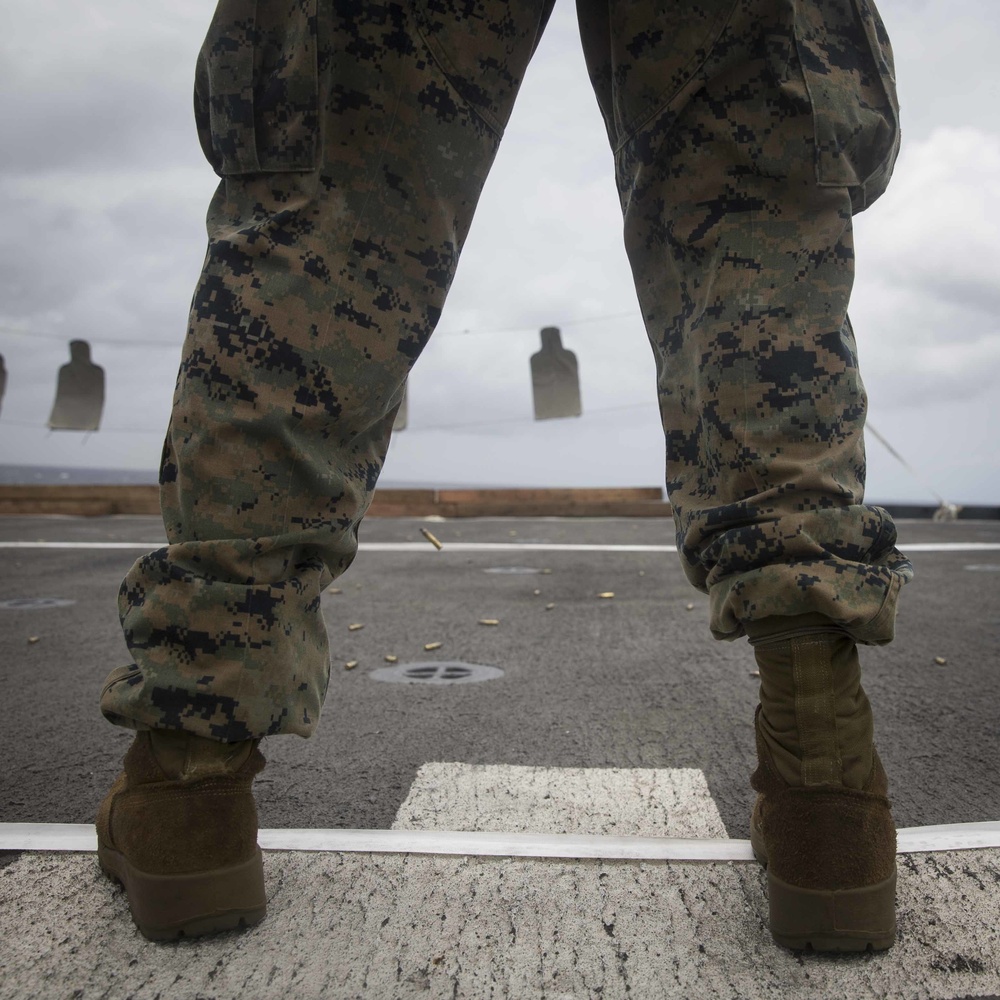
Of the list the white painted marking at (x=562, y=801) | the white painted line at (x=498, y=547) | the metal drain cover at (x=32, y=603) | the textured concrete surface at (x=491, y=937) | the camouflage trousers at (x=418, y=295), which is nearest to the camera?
the textured concrete surface at (x=491, y=937)

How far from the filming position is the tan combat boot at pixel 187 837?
0.86 meters

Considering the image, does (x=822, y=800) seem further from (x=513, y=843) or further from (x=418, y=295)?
(x=418, y=295)

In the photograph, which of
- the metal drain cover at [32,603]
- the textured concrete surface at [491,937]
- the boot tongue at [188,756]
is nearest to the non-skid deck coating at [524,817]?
the textured concrete surface at [491,937]

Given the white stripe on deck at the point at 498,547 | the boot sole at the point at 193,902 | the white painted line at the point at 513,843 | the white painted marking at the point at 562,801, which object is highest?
the boot sole at the point at 193,902

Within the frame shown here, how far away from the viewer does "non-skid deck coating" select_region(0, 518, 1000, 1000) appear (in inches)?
31.4

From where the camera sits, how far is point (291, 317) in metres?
0.91

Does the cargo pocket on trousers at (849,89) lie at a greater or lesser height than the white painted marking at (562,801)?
greater

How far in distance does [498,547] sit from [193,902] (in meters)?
4.59

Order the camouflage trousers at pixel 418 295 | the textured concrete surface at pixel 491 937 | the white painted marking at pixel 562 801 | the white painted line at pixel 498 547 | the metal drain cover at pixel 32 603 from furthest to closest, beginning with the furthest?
1. the white painted line at pixel 498 547
2. the metal drain cover at pixel 32 603
3. the white painted marking at pixel 562 801
4. the camouflage trousers at pixel 418 295
5. the textured concrete surface at pixel 491 937

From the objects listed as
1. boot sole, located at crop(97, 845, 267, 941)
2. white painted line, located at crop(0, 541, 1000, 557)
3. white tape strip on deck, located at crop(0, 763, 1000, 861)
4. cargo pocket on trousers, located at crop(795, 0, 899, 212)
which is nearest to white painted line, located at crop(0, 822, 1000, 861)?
white tape strip on deck, located at crop(0, 763, 1000, 861)

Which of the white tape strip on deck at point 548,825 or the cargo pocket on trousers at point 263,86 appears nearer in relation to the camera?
the cargo pocket on trousers at point 263,86

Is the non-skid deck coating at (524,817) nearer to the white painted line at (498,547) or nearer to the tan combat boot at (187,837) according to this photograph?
the tan combat boot at (187,837)

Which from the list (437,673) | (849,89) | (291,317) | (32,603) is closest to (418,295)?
(291,317)

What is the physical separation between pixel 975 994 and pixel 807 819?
20 cm
